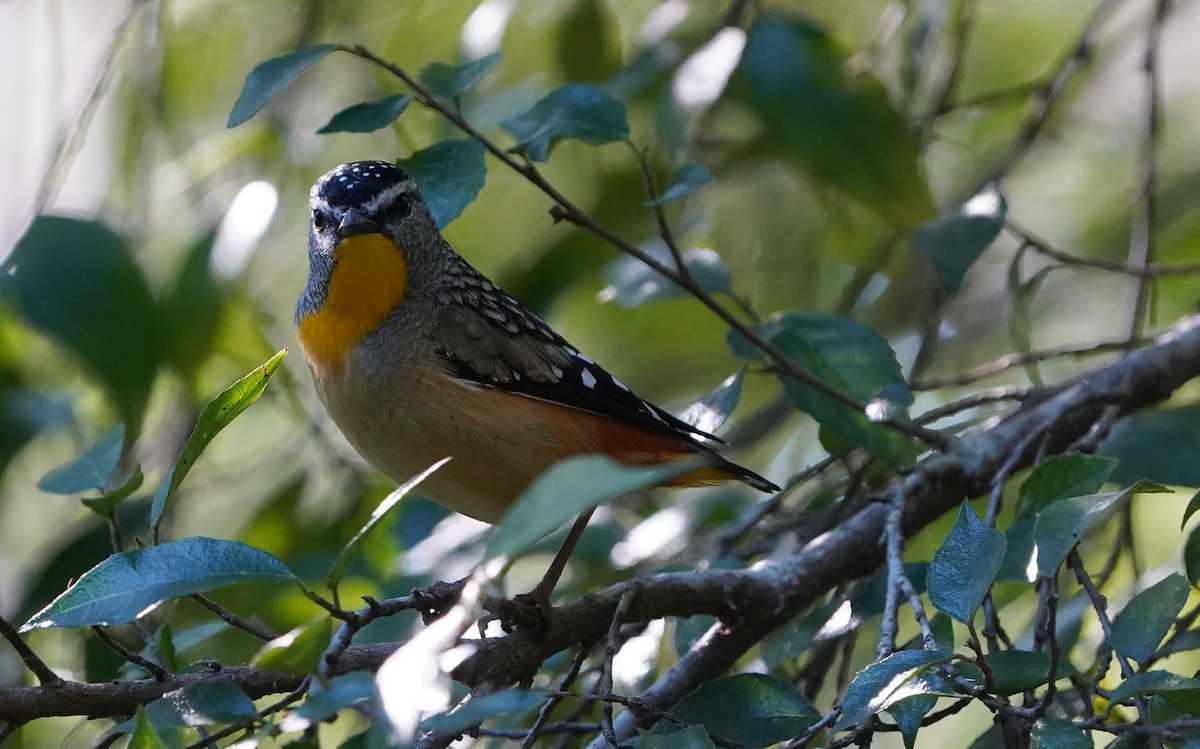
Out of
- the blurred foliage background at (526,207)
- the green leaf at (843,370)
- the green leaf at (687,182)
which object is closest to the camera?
the green leaf at (687,182)

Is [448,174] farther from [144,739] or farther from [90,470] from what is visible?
[144,739]

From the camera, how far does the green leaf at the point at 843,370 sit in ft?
10.6

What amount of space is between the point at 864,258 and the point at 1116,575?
5.45 ft

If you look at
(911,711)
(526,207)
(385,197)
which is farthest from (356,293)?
(526,207)

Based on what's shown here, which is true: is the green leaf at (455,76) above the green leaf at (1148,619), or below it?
above

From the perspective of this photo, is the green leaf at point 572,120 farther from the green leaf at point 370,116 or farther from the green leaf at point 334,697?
the green leaf at point 334,697

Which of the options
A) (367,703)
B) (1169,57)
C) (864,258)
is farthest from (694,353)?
(1169,57)

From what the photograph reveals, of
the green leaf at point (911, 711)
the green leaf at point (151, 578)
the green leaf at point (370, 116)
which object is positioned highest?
the green leaf at point (370, 116)

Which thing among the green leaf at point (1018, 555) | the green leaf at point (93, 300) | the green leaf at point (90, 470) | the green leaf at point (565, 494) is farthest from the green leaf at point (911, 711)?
the green leaf at point (93, 300)

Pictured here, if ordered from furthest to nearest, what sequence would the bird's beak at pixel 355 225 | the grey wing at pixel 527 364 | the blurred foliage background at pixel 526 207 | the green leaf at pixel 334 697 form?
the blurred foliage background at pixel 526 207 < the bird's beak at pixel 355 225 < the grey wing at pixel 527 364 < the green leaf at pixel 334 697

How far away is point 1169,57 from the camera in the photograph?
7324mm

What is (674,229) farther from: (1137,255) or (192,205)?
(192,205)

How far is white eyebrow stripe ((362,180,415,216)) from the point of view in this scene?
3.79 metres

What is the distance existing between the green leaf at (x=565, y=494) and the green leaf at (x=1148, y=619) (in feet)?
4.06
